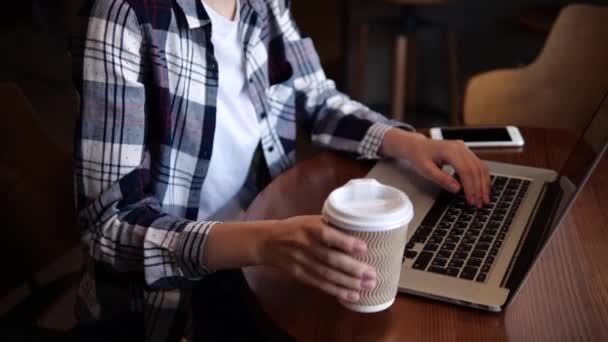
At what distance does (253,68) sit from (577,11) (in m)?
1.22

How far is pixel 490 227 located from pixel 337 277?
0.99 feet

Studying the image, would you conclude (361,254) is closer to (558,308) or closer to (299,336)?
(299,336)

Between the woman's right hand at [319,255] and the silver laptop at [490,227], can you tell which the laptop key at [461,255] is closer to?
the silver laptop at [490,227]

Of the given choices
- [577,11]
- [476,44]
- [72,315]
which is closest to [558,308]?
[72,315]

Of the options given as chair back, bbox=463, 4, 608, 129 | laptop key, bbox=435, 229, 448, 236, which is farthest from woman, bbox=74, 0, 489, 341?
chair back, bbox=463, 4, 608, 129

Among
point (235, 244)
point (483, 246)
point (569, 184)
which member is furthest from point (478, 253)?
point (235, 244)

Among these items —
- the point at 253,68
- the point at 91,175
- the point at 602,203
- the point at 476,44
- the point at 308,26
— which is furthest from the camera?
the point at 308,26

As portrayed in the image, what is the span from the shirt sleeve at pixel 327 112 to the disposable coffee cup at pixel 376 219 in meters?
Answer: 0.44

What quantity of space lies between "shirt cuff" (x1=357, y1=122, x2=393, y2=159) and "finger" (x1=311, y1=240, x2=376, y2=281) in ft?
1.50

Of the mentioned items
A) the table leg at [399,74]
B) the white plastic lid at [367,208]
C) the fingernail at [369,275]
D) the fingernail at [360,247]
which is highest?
the white plastic lid at [367,208]

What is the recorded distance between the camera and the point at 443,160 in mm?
989

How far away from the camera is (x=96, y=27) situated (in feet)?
2.66

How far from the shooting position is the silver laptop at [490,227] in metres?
0.71

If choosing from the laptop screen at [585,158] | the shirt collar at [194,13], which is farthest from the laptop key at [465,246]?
the shirt collar at [194,13]
